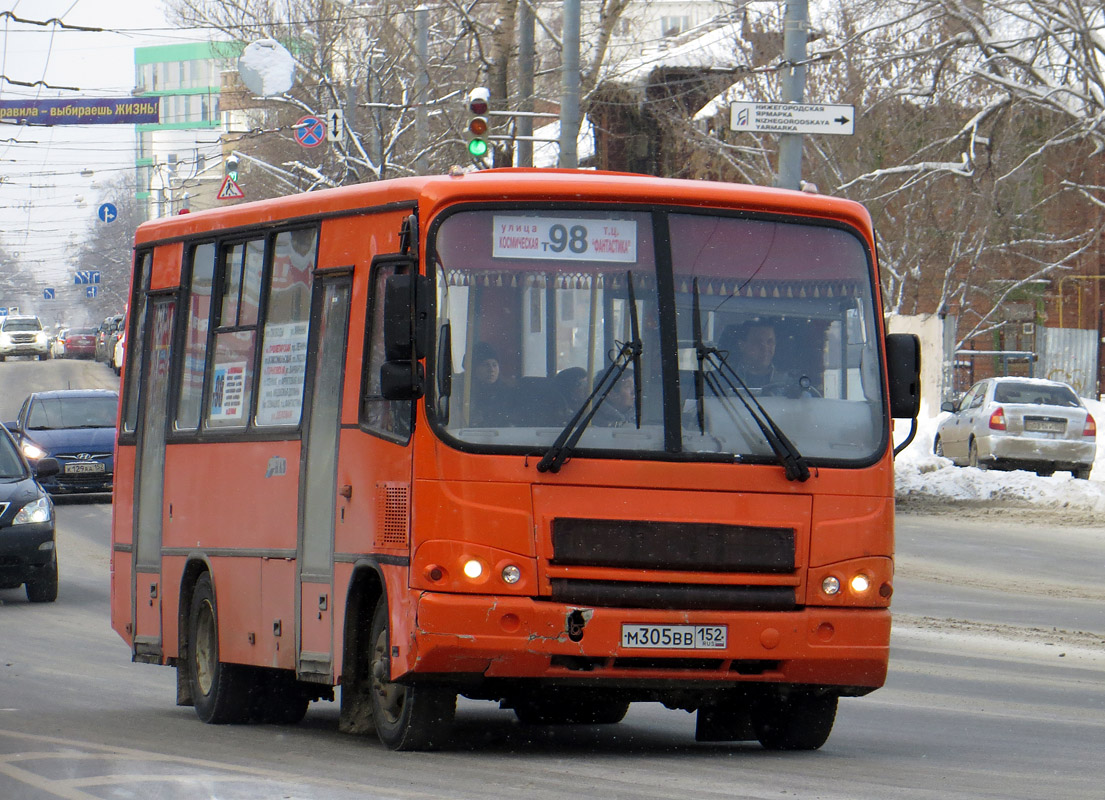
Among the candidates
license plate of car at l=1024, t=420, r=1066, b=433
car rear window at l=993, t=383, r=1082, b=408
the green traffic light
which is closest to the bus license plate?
the green traffic light

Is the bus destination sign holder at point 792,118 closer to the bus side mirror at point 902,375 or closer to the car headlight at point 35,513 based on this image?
the car headlight at point 35,513

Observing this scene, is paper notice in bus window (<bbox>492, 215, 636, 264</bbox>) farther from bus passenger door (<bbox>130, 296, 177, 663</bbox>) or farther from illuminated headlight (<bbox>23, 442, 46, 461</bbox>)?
illuminated headlight (<bbox>23, 442, 46, 461</bbox>)

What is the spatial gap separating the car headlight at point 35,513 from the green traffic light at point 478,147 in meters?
8.09

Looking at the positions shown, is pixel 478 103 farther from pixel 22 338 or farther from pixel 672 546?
pixel 22 338

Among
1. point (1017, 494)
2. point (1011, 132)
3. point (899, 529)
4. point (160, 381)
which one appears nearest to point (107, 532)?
point (899, 529)

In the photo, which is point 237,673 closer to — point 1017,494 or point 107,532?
point 107,532

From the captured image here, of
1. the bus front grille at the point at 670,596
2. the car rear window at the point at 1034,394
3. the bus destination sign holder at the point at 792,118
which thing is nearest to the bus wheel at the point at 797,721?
the bus front grille at the point at 670,596

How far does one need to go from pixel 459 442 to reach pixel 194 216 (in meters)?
3.73

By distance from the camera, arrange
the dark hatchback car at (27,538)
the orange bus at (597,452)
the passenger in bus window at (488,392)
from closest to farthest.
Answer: the orange bus at (597,452) → the passenger in bus window at (488,392) → the dark hatchback car at (27,538)

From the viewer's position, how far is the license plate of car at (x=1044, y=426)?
30.3 meters

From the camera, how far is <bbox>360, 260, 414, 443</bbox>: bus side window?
8328mm

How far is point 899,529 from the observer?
2431 cm

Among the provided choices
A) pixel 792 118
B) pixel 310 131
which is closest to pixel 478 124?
pixel 792 118

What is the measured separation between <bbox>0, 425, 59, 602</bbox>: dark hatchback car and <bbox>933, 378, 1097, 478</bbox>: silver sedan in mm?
16070
